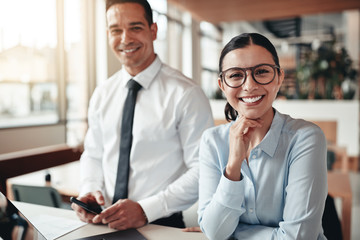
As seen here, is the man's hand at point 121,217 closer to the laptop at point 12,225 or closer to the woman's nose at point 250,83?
the laptop at point 12,225

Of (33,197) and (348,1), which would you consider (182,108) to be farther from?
(348,1)

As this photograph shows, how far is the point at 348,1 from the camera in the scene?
6020mm

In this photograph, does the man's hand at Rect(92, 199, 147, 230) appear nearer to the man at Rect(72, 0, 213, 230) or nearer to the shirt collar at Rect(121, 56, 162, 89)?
the man at Rect(72, 0, 213, 230)

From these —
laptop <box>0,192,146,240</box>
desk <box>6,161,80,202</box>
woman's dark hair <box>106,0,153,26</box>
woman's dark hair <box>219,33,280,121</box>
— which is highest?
woman's dark hair <box>106,0,153,26</box>

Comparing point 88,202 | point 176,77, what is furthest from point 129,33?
point 88,202

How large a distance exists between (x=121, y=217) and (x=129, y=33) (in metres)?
0.79

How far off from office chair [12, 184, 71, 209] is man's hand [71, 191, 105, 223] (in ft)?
1.93

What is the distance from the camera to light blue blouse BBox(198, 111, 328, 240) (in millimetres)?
976

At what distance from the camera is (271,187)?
1.05 metres

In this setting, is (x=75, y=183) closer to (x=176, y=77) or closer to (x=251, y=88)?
(x=176, y=77)

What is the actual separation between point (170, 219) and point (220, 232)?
54cm

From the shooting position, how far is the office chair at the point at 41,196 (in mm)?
1897

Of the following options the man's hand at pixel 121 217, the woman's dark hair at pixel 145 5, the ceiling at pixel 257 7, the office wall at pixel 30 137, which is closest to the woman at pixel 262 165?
the man's hand at pixel 121 217

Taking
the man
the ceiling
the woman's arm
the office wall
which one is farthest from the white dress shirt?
the ceiling
